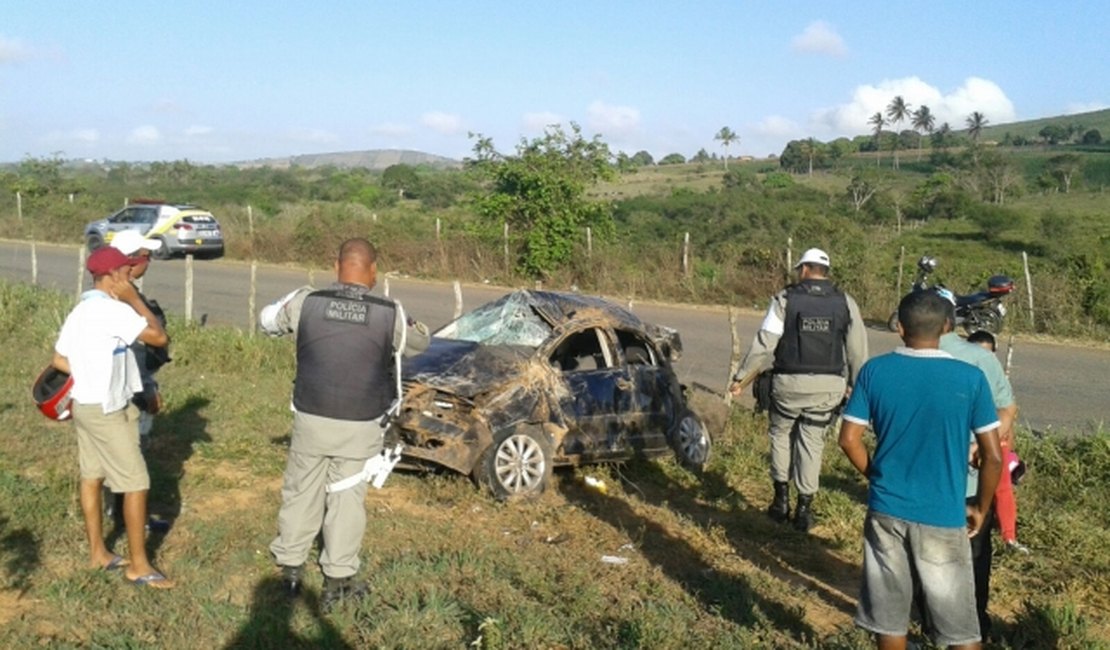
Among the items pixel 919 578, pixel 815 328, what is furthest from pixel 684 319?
pixel 919 578

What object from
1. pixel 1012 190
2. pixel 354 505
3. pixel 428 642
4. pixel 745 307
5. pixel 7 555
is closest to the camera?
pixel 428 642

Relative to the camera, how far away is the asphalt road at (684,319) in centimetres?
1309

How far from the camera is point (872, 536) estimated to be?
4266 mm

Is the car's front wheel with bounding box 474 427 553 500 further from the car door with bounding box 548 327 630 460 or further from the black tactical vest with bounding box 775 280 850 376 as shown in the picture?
the black tactical vest with bounding box 775 280 850 376

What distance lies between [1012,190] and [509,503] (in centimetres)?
6095

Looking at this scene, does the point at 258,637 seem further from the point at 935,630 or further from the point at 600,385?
the point at 600,385

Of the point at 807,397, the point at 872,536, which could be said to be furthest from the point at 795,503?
the point at 872,536

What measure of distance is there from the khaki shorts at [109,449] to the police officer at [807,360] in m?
3.76

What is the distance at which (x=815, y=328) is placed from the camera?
6.99 m

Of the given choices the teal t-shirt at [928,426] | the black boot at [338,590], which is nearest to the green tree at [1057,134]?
the teal t-shirt at [928,426]

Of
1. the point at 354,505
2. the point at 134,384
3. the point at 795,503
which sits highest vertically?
the point at 134,384

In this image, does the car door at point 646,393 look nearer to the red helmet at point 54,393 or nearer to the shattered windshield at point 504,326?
the shattered windshield at point 504,326

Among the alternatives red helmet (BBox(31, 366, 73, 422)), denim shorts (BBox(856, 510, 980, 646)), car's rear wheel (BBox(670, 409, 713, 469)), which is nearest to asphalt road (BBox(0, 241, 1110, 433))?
car's rear wheel (BBox(670, 409, 713, 469))

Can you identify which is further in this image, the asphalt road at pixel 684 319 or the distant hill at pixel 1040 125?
the distant hill at pixel 1040 125
